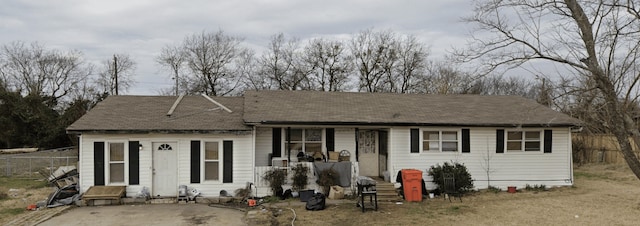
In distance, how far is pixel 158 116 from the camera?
14906 mm

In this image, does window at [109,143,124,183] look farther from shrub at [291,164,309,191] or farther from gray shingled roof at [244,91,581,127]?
shrub at [291,164,309,191]

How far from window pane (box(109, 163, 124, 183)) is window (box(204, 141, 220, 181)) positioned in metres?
2.61

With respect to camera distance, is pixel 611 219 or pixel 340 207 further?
pixel 340 207

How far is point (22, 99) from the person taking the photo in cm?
3178

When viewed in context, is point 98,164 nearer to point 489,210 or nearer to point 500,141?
point 489,210

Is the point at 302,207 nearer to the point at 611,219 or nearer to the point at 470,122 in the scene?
the point at 470,122

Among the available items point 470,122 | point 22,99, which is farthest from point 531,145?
point 22,99

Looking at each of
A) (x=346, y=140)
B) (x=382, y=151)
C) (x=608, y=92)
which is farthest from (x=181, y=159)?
(x=608, y=92)

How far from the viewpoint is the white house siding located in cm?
1523

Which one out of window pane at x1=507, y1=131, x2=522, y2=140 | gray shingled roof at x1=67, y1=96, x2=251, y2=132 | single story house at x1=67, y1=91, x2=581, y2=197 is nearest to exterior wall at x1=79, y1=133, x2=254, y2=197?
single story house at x1=67, y1=91, x2=581, y2=197

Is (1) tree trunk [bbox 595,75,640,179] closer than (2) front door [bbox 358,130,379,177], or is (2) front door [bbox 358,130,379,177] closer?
(1) tree trunk [bbox 595,75,640,179]

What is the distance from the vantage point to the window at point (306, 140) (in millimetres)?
15836

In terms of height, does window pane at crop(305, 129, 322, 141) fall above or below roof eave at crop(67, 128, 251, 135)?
below

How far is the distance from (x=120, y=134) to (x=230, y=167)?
11.7 ft
